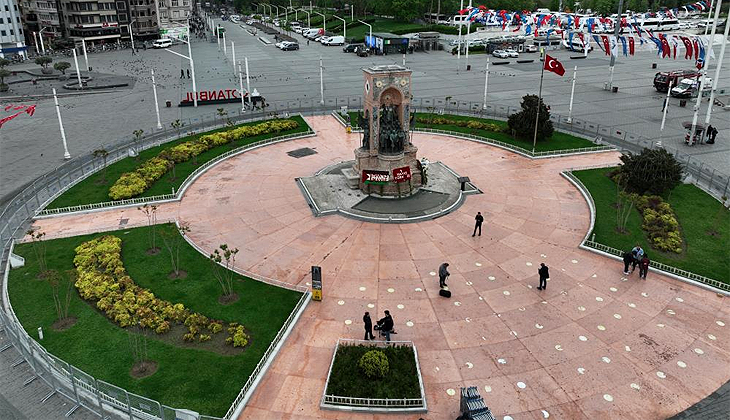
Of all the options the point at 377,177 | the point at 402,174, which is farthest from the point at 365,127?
the point at 402,174

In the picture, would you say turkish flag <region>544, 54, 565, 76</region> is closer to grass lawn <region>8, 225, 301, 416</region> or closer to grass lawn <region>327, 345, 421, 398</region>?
grass lawn <region>8, 225, 301, 416</region>

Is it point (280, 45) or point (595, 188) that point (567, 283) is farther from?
point (280, 45)

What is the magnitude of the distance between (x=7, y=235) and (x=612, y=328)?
3459 centimetres

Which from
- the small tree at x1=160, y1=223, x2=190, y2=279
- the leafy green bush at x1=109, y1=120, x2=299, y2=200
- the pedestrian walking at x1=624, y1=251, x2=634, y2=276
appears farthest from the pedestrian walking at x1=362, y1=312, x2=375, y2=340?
the leafy green bush at x1=109, y1=120, x2=299, y2=200

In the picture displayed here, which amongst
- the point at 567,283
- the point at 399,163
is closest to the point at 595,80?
the point at 399,163

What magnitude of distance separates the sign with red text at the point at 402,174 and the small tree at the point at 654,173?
1541 centimetres

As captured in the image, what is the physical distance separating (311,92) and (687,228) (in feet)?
171

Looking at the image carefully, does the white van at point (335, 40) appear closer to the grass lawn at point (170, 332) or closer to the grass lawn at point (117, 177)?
the grass lawn at point (117, 177)

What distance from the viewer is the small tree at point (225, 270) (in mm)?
25844

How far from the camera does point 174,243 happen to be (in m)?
31.0

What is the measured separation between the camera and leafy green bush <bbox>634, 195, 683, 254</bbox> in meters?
30.2

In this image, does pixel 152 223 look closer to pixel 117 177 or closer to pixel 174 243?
pixel 174 243

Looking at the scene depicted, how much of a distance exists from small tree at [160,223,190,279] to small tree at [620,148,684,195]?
29705 millimetres

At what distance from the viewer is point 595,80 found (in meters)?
78.8
